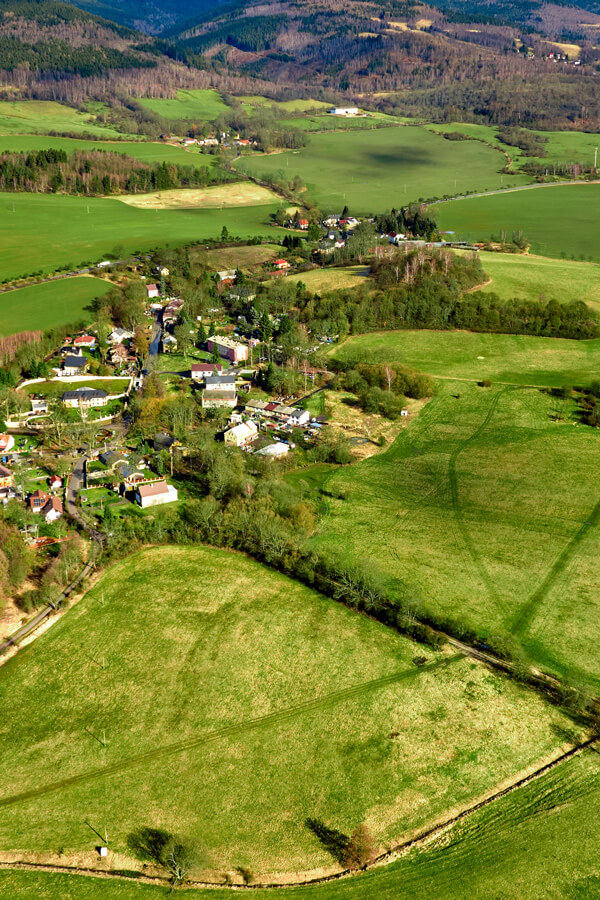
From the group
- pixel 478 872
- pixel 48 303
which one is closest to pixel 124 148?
pixel 48 303

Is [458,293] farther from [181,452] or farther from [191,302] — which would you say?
[181,452]

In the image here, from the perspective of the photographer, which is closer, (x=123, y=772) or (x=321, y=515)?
(x=123, y=772)

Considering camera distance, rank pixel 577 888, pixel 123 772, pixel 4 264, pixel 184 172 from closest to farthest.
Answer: pixel 577 888
pixel 123 772
pixel 4 264
pixel 184 172

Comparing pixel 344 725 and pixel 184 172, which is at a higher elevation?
pixel 184 172

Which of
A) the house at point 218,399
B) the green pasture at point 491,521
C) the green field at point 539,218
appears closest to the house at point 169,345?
the house at point 218,399

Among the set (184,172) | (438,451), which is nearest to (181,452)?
(438,451)

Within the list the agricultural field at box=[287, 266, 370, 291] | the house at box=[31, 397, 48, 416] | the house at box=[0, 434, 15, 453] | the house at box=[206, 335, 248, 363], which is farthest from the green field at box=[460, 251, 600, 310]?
the house at box=[0, 434, 15, 453]

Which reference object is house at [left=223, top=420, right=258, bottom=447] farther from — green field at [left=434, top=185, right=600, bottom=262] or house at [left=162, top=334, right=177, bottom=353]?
green field at [left=434, top=185, right=600, bottom=262]
